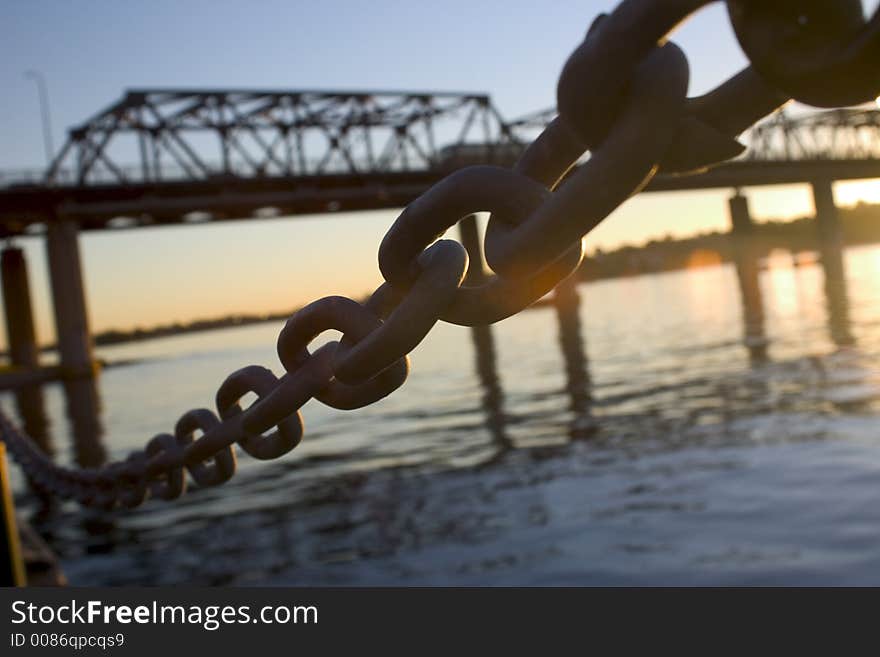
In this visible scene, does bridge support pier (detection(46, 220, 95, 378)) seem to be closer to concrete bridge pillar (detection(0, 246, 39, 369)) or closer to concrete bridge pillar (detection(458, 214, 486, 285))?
concrete bridge pillar (detection(0, 246, 39, 369))

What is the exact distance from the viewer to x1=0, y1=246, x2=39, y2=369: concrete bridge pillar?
5069 centimetres

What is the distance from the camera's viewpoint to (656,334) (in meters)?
32.4

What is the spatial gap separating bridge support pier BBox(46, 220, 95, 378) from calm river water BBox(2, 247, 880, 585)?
25.4 m

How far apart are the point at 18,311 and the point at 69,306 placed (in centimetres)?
1157

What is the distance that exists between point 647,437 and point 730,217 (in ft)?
217

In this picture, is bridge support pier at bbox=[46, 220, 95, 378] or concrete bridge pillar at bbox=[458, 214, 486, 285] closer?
concrete bridge pillar at bbox=[458, 214, 486, 285]

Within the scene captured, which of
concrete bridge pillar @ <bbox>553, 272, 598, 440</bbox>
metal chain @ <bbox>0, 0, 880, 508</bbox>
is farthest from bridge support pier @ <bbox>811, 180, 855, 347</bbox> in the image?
metal chain @ <bbox>0, 0, 880, 508</bbox>

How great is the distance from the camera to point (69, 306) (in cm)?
4231

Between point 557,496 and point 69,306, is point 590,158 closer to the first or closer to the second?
point 557,496

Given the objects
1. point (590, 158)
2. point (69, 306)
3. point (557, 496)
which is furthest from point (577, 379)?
point (69, 306)

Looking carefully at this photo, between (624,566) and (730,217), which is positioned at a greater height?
(730,217)

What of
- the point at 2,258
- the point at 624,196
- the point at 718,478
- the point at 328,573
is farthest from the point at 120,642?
the point at 2,258

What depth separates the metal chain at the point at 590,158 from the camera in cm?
73

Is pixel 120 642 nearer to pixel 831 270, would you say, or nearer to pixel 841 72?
pixel 841 72
